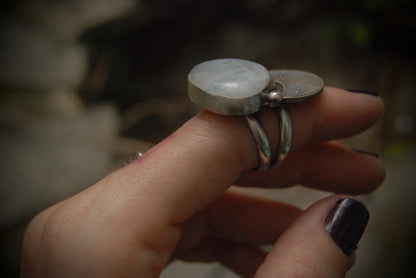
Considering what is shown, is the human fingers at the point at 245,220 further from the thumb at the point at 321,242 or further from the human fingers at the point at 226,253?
the thumb at the point at 321,242

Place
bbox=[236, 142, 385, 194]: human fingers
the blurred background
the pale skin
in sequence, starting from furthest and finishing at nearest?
the blurred background, bbox=[236, 142, 385, 194]: human fingers, the pale skin

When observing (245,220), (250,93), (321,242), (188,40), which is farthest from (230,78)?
(188,40)

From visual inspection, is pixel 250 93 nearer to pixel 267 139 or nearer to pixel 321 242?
pixel 267 139

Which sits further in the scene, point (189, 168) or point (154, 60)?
point (154, 60)

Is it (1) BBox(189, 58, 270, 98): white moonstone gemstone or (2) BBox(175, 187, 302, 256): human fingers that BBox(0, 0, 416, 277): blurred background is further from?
(1) BBox(189, 58, 270, 98): white moonstone gemstone

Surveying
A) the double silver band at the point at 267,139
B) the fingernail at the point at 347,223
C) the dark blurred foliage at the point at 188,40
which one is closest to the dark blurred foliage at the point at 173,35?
the dark blurred foliage at the point at 188,40

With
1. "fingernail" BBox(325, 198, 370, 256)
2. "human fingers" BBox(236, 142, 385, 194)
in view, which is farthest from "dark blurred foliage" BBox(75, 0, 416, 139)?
"fingernail" BBox(325, 198, 370, 256)
